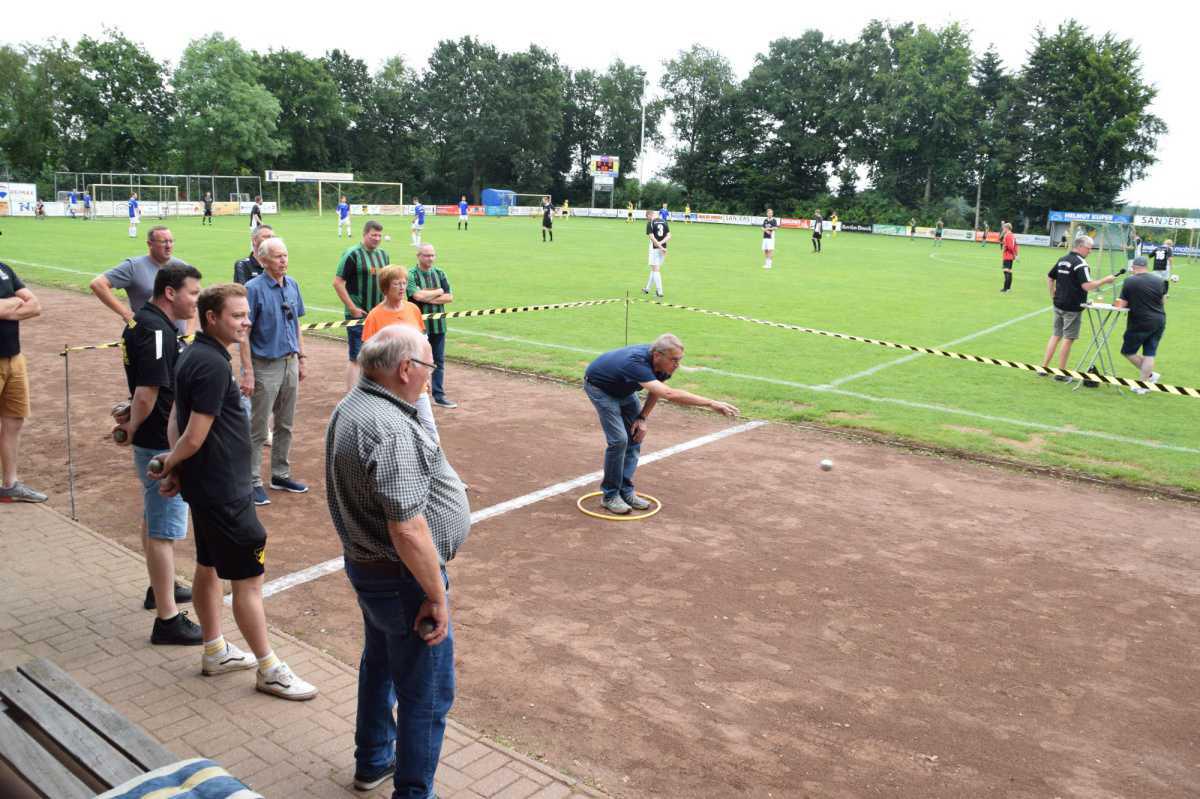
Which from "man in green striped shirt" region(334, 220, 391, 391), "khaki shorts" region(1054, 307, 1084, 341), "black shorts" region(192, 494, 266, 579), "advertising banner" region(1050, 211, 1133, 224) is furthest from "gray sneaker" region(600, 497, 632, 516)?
"advertising banner" region(1050, 211, 1133, 224)

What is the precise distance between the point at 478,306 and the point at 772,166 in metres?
68.4

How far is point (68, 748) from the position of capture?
3410mm

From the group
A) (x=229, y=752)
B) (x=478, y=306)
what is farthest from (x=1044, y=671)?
(x=478, y=306)

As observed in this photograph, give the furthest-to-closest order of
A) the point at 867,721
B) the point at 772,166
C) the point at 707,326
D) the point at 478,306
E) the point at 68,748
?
the point at 772,166
the point at 478,306
the point at 707,326
the point at 867,721
the point at 68,748

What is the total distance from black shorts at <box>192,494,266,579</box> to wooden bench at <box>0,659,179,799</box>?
1024 millimetres

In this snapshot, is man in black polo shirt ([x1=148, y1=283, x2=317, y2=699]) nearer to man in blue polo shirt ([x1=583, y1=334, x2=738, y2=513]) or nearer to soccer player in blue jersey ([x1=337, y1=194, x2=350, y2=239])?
man in blue polo shirt ([x1=583, y1=334, x2=738, y2=513])

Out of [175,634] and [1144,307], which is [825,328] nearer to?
[1144,307]

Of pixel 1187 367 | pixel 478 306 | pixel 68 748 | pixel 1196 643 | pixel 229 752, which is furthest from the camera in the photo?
pixel 478 306

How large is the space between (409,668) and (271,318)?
508cm

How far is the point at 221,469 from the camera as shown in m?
4.78

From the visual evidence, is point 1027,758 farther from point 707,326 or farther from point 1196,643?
point 707,326

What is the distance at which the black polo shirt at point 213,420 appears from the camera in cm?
467

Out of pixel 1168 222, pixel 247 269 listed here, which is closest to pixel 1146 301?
pixel 247 269

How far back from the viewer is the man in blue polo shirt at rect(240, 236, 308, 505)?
8.04 m
